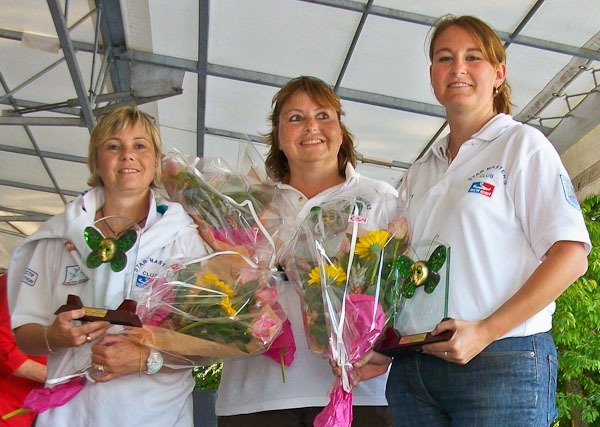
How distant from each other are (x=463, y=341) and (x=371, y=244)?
349mm

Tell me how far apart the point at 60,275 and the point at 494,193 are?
109 centimetres

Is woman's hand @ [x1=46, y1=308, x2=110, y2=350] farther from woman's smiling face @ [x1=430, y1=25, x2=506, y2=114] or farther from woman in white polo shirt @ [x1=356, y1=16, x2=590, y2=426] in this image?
woman's smiling face @ [x1=430, y1=25, x2=506, y2=114]

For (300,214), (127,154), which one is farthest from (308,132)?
(127,154)

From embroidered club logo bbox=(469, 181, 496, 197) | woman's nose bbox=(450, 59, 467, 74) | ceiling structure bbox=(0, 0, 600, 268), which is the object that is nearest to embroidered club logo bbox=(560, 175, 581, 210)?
embroidered club logo bbox=(469, 181, 496, 197)

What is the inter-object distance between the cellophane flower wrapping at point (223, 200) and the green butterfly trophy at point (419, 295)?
1.28 feet

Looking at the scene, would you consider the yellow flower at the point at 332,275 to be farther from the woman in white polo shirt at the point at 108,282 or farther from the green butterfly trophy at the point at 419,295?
the woman in white polo shirt at the point at 108,282

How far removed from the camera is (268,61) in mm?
6898

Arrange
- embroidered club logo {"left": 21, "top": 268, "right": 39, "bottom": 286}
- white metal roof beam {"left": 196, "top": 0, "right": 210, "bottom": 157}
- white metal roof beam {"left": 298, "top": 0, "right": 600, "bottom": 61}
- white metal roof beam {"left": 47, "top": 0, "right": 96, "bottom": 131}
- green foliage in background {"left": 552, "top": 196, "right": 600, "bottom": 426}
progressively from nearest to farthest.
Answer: embroidered club logo {"left": 21, "top": 268, "right": 39, "bottom": 286}
green foliage in background {"left": 552, "top": 196, "right": 600, "bottom": 426}
white metal roof beam {"left": 298, "top": 0, "right": 600, "bottom": 61}
white metal roof beam {"left": 47, "top": 0, "right": 96, "bottom": 131}
white metal roof beam {"left": 196, "top": 0, "right": 210, "bottom": 157}

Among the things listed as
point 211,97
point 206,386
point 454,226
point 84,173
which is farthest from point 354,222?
point 84,173

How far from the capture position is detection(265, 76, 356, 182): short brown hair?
2330mm

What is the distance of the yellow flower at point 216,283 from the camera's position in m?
1.85

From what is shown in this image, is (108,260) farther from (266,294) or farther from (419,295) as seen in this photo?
(419,295)

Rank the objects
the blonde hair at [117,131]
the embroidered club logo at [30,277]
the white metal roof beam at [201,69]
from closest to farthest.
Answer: the embroidered club logo at [30,277], the blonde hair at [117,131], the white metal roof beam at [201,69]

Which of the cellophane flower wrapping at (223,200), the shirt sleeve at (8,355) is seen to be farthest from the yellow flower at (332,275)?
the shirt sleeve at (8,355)
